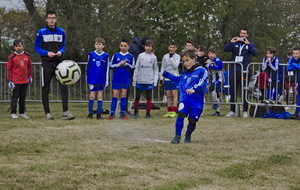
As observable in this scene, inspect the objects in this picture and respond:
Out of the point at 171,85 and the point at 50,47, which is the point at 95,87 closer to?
the point at 50,47

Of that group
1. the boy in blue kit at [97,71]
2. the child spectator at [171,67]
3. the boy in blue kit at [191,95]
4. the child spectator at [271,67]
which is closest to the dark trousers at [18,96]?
the boy in blue kit at [97,71]

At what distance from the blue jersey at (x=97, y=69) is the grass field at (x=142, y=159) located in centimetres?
184

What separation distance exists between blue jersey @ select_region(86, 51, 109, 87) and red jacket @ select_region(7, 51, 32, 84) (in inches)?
66.1

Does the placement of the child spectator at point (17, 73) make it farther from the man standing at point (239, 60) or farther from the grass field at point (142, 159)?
the man standing at point (239, 60)

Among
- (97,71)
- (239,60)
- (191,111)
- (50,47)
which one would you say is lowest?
(191,111)

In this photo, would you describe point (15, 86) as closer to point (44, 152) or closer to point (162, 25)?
point (44, 152)

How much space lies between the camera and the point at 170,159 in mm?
4340

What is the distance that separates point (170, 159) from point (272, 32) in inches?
1122

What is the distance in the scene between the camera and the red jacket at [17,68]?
895cm

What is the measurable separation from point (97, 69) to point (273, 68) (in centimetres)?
520

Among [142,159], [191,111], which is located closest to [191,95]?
[191,111]

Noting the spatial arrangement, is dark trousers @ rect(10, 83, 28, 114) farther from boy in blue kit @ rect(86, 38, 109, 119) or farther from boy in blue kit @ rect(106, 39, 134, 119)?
boy in blue kit @ rect(106, 39, 134, 119)

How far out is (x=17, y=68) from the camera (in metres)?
8.98

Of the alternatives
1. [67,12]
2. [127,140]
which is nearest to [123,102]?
[127,140]
